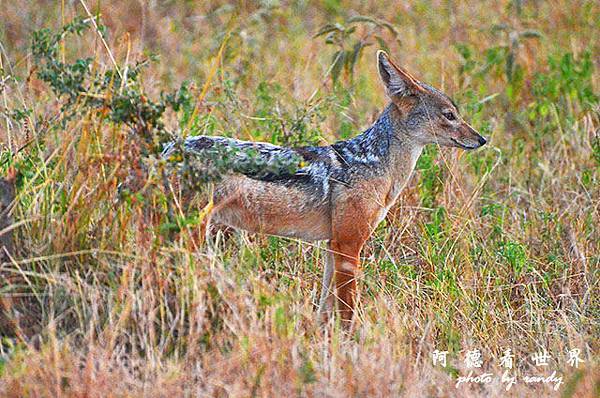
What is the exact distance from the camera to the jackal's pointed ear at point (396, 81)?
636 cm

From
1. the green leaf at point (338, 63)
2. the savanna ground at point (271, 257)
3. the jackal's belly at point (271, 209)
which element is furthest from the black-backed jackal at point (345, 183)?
the green leaf at point (338, 63)

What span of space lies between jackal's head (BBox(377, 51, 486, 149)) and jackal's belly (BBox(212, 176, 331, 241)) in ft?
2.68

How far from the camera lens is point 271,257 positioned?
672 cm

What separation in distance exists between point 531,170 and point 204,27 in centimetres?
486

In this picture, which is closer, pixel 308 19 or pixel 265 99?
pixel 265 99

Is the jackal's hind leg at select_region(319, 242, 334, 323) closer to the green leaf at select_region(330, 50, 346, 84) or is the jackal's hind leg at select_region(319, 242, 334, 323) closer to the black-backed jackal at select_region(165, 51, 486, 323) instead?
the black-backed jackal at select_region(165, 51, 486, 323)

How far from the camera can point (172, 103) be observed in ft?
17.5

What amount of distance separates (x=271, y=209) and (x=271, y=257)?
68cm

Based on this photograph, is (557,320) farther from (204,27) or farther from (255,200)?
(204,27)

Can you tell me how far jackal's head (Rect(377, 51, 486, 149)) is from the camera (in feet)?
21.2

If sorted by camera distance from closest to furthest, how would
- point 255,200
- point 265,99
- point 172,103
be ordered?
point 172,103
point 255,200
point 265,99

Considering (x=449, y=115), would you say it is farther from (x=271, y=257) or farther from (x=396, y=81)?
(x=271, y=257)

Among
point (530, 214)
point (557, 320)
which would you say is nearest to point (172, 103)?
point (557, 320)

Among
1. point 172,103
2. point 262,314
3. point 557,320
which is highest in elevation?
point 172,103
